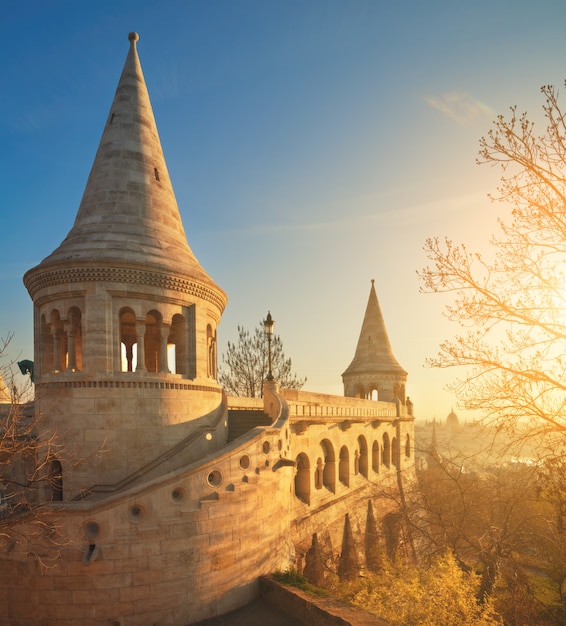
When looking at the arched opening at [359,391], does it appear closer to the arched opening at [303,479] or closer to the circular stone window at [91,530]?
the arched opening at [303,479]

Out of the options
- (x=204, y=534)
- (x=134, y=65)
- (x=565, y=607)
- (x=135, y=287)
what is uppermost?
(x=134, y=65)

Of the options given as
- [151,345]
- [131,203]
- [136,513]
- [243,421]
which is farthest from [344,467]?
[131,203]

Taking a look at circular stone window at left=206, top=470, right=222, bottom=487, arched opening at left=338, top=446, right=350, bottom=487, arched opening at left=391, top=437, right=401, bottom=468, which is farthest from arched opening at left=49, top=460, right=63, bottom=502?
arched opening at left=391, top=437, right=401, bottom=468

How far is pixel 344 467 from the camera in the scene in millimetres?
17828

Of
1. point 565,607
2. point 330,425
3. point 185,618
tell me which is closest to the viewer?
point 185,618

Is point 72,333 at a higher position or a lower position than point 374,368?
higher

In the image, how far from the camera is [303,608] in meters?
8.12

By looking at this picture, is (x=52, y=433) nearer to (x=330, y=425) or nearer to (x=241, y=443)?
(x=241, y=443)

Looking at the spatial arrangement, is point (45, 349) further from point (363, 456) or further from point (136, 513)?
point (363, 456)

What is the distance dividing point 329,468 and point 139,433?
31.0 feet

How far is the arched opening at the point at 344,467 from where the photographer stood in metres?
17.6

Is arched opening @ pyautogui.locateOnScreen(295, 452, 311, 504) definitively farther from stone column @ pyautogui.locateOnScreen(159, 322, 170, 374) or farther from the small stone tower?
the small stone tower

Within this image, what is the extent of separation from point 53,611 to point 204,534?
261 centimetres

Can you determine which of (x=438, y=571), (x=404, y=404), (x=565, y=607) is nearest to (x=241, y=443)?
(x=438, y=571)
